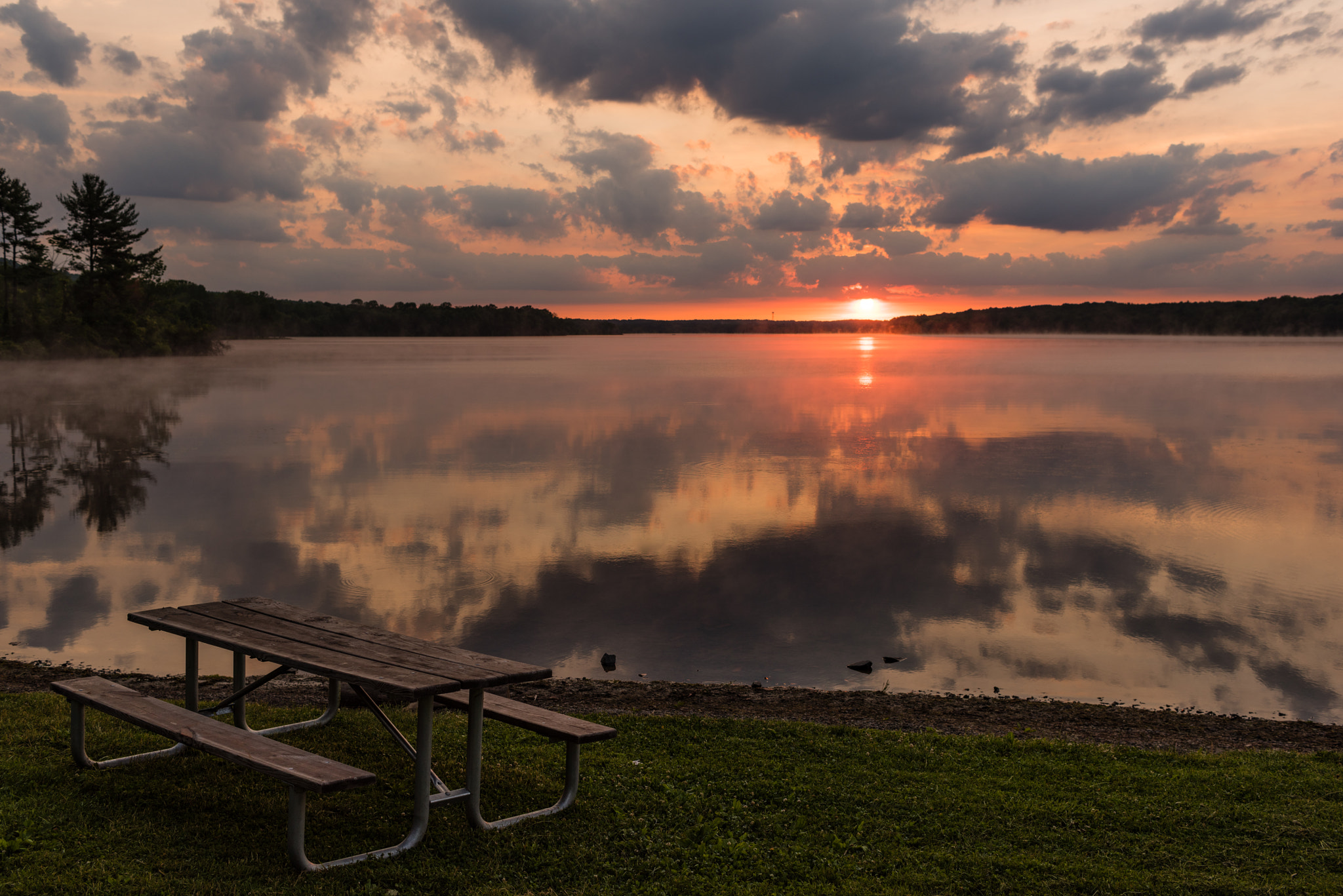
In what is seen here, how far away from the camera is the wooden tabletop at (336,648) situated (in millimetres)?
5133

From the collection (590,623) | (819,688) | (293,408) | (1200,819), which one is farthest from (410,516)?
(293,408)

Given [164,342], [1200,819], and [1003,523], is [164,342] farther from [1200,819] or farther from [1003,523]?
[1200,819]

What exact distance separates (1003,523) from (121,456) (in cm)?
2588

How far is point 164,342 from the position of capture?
101375 millimetres

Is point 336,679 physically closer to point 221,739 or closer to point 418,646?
point 418,646

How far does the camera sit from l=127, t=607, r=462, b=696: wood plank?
16.4ft

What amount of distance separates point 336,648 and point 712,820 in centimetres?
262

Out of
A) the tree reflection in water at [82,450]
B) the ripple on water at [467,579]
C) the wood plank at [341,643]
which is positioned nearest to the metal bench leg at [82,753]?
the wood plank at [341,643]

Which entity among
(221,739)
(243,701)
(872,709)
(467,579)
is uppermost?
(221,739)

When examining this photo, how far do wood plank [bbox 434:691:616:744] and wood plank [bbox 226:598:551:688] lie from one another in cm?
32

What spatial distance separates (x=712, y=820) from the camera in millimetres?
5828

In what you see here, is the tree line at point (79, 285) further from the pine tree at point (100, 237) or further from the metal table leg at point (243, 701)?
the metal table leg at point (243, 701)

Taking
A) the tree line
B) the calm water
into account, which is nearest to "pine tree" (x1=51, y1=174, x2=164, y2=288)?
the tree line

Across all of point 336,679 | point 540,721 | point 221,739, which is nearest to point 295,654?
point 336,679
